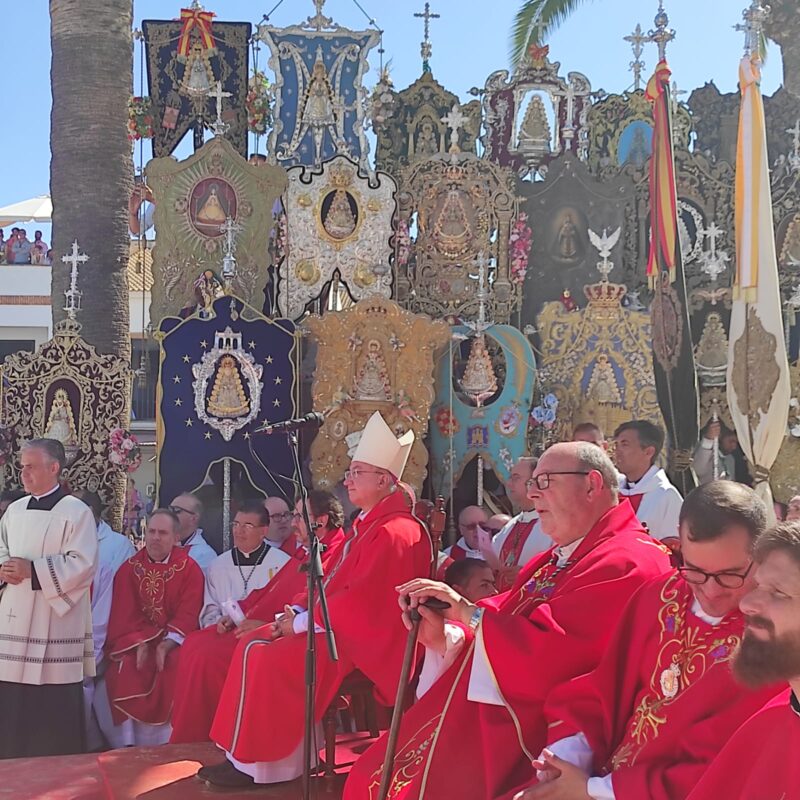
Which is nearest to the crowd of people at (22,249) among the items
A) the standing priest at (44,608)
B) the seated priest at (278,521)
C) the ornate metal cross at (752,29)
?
the seated priest at (278,521)

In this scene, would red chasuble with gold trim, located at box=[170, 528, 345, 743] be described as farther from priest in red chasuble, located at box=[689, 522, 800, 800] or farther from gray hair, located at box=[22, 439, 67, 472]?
priest in red chasuble, located at box=[689, 522, 800, 800]

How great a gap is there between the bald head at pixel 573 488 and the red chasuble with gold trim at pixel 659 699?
604mm

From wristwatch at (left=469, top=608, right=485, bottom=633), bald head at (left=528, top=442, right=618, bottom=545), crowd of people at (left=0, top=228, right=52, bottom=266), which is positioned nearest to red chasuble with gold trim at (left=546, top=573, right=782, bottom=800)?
wristwatch at (left=469, top=608, right=485, bottom=633)

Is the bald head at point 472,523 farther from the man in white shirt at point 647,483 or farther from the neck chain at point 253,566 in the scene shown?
the man in white shirt at point 647,483

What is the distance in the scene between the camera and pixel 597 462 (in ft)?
14.0

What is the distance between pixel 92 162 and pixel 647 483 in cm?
765

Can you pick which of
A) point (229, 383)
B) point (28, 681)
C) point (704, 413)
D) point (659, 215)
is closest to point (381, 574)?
point (28, 681)

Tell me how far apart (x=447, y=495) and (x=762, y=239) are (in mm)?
5554

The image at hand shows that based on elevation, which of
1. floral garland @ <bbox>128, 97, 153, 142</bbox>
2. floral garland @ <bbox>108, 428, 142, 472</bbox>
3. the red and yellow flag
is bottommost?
floral garland @ <bbox>108, 428, 142, 472</bbox>

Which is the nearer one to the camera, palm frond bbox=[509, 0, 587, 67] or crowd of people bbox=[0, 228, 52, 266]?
palm frond bbox=[509, 0, 587, 67]

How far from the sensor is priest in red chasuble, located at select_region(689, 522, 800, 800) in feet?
7.88

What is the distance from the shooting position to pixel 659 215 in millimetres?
8625

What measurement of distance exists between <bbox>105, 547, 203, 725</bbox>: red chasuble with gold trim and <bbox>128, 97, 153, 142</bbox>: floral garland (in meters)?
7.14

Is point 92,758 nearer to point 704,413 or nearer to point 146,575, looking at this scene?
point 146,575
